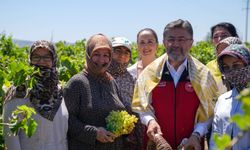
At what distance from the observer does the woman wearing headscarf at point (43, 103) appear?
2.69 meters

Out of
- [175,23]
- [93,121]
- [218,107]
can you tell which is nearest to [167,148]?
[218,107]

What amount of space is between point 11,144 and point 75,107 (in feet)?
2.27

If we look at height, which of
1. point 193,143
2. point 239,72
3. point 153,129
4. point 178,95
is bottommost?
point 193,143

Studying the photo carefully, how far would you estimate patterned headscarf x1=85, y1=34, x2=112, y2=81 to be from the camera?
128 inches

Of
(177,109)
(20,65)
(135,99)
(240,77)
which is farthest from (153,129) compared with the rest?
(20,65)

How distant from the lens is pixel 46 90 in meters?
2.87

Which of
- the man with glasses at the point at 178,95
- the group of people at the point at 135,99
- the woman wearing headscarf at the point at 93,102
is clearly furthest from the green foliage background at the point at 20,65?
the man with glasses at the point at 178,95

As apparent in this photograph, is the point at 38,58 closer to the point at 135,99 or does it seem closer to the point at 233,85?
the point at 135,99

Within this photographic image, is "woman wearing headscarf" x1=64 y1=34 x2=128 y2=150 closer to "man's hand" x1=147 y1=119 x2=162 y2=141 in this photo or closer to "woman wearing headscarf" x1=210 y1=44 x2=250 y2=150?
"man's hand" x1=147 y1=119 x2=162 y2=141

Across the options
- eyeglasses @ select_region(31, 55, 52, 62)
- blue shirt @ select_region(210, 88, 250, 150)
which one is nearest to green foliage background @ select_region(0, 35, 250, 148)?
eyeglasses @ select_region(31, 55, 52, 62)

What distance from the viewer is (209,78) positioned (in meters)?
3.19

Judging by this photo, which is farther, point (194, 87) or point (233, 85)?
point (194, 87)

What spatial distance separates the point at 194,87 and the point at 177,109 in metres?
0.25

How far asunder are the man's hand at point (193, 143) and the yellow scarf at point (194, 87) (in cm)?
20
